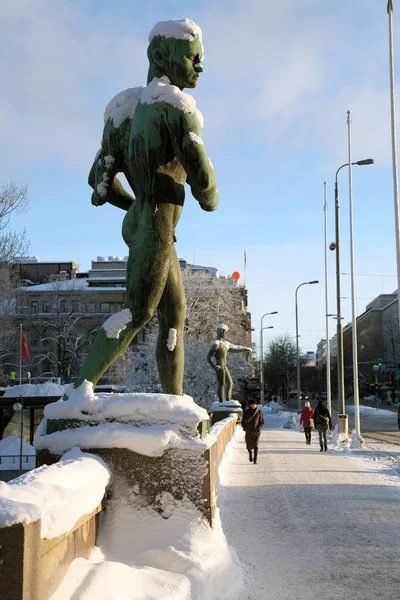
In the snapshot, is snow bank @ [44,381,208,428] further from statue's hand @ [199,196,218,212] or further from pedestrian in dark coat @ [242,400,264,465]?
pedestrian in dark coat @ [242,400,264,465]

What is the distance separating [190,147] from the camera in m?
4.14

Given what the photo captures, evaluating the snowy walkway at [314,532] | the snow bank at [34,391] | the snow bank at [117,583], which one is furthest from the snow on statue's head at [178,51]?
the snow bank at [34,391]

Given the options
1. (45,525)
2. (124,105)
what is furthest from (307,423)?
(45,525)

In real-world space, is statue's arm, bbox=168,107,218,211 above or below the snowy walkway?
above

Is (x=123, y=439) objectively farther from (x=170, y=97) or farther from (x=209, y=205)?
(x=170, y=97)

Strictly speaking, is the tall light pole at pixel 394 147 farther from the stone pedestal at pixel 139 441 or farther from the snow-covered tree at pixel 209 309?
the snow-covered tree at pixel 209 309

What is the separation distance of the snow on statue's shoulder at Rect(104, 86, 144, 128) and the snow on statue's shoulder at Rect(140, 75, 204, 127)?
0.72ft

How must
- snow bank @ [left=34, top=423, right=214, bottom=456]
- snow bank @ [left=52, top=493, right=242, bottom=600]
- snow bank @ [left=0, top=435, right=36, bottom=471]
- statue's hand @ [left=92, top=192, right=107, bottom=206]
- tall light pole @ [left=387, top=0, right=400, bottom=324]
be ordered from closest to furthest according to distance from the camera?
snow bank @ [left=52, top=493, right=242, bottom=600]
snow bank @ [left=34, top=423, right=214, bottom=456]
statue's hand @ [left=92, top=192, right=107, bottom=206]
tall light pole @ [left=387, top=0, right=400, bottom=324]
snow bank @ [left=0, top=435, right=36, bottom=471]

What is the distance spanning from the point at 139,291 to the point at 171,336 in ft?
1.61

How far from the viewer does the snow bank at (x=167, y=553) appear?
305 centimetres

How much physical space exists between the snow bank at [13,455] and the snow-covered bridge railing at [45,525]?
2296 centimetres

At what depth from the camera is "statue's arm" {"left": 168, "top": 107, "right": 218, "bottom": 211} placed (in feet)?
13.6

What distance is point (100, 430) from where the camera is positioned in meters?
3.72

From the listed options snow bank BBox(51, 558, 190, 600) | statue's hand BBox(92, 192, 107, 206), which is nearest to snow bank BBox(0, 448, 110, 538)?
snow bank BBox(51, 558, 190, 600)
